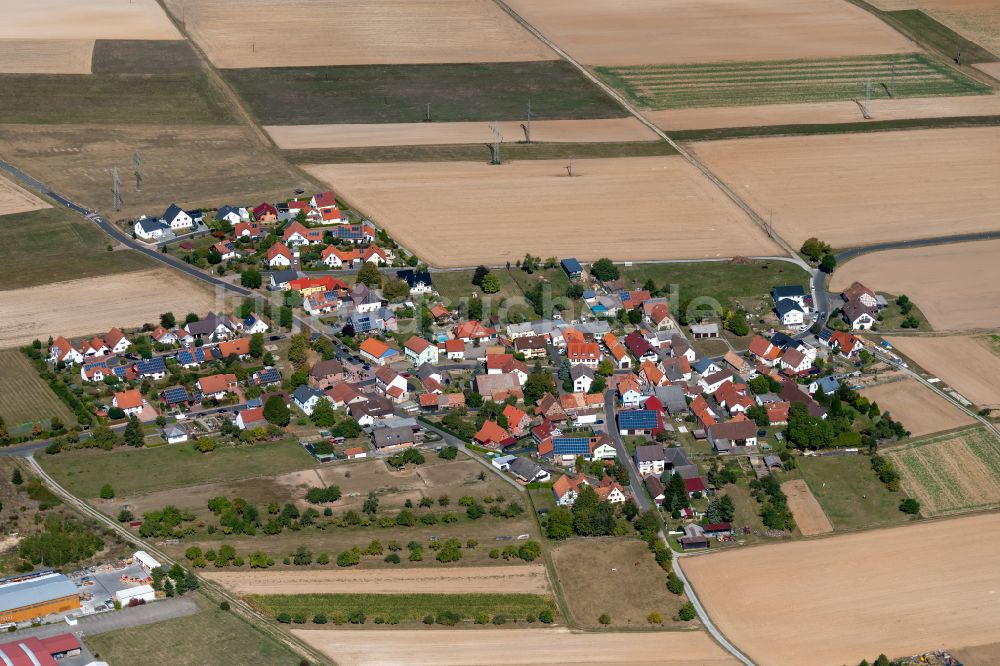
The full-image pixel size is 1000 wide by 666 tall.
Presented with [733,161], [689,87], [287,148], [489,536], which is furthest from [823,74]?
[489,536]

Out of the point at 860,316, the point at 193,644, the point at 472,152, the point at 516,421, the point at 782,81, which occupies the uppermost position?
the point at 782,81

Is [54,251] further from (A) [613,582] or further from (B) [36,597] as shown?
(A) [613,582]

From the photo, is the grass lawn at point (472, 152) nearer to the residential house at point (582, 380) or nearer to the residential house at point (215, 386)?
the residential house at point (582, 380)

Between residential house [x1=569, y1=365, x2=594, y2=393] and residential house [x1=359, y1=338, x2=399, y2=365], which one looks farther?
residential house [x1=359, y1=338, x2=399, y2=365]

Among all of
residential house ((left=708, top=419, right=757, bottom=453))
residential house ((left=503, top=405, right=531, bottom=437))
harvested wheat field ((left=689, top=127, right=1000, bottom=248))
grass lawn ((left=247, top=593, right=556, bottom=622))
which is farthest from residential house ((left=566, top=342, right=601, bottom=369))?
grass lawn ((left=247, top=593, right=556, bottom=622))

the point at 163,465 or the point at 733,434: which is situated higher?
the point at 733,434

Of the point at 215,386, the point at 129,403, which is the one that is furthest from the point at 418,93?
the point at 129,403

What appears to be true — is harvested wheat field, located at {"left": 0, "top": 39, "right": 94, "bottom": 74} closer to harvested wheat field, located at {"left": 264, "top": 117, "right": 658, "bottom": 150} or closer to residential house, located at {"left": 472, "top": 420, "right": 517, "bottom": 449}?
harvested wheat field, located at {"left": 264, "top": 117, "right": 658, "bottom": 150}
